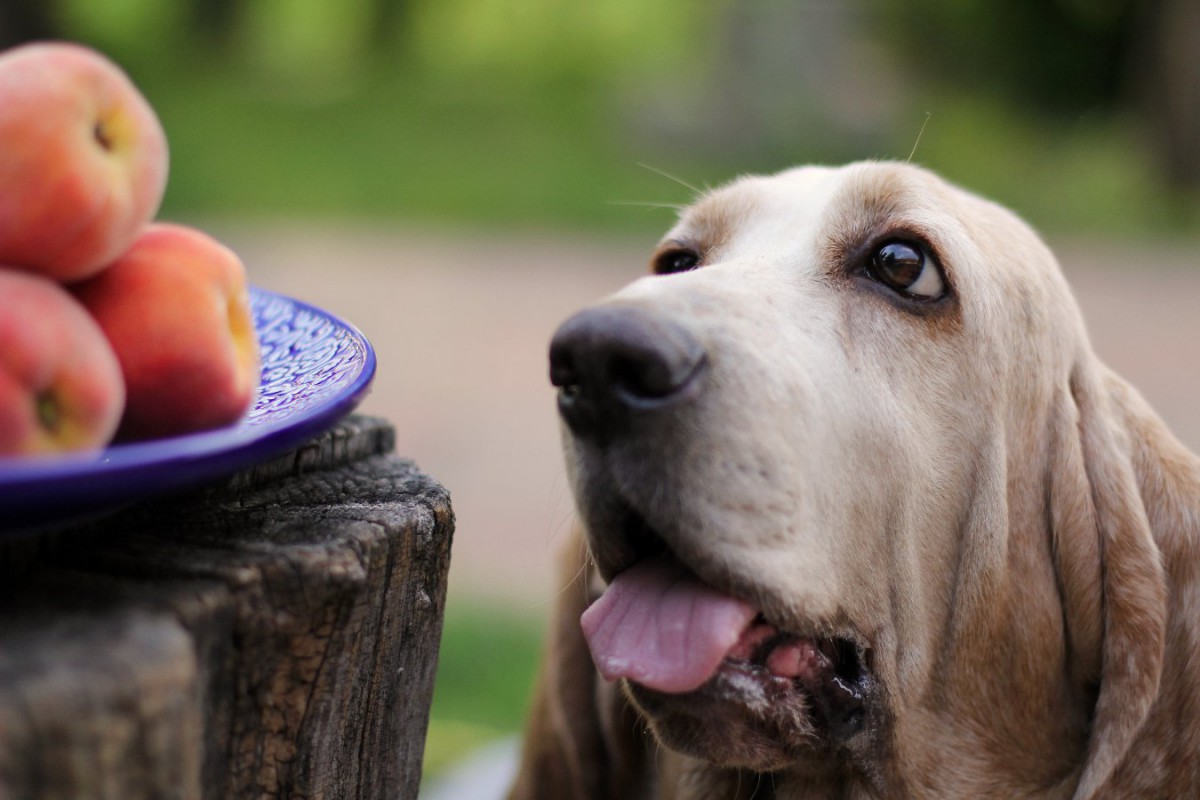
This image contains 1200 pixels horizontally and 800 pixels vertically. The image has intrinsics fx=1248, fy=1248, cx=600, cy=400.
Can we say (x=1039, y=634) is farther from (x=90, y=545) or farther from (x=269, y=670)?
(x=90, y=545)

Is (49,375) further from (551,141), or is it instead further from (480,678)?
(551,141)

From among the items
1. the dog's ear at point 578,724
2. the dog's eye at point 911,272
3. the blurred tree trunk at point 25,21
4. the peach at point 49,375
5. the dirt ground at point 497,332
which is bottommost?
the blurred tree trunk at point 25,21

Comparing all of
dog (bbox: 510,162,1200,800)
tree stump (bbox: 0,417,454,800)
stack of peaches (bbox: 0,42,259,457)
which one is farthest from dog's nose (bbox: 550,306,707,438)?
stack of peaches (bbox: 0,42,259,457)

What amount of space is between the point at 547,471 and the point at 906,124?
1161 cm

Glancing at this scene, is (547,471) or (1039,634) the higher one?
(1039,634)

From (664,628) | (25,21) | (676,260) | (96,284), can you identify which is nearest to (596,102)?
(25,21)

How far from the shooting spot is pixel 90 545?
1.73m

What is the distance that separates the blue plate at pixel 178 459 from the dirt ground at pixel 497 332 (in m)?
4.25

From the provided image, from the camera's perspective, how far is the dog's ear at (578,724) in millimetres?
3039

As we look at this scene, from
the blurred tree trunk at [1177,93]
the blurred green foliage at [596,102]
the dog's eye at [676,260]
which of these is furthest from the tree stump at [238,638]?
the blurred tree trunk at [1177,93]

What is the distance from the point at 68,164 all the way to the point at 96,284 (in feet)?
0.62

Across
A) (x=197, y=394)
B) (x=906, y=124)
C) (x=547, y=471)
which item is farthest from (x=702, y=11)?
(x=197, y=394)

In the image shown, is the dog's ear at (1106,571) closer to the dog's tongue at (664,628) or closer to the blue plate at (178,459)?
the dog's tongue at (664,628)

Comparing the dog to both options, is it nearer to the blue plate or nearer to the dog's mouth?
the dog's mouth
